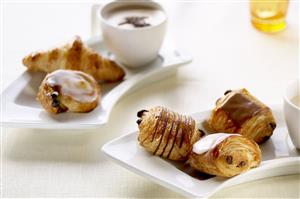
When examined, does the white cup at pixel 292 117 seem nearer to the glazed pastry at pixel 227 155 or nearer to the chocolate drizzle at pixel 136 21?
the glazed pastry at pixel 227 155

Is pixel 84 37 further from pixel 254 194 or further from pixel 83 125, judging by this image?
pixel 254 194

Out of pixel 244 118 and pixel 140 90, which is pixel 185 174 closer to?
pixel 244 118

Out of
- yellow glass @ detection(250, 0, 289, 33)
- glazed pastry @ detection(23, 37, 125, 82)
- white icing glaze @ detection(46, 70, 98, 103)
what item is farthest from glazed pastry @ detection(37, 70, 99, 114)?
yellow glass @ detection(250, 0, 289, 33)

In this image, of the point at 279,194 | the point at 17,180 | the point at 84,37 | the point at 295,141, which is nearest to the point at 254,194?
the point at 279,194

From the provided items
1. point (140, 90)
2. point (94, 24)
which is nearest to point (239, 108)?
point (140, 90)

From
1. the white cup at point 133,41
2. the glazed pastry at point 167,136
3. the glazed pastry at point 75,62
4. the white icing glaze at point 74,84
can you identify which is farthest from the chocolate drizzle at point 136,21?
the glazed pastry at point 167,136
